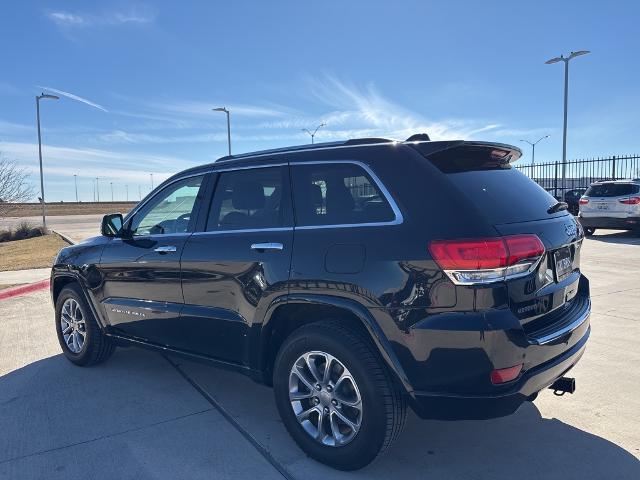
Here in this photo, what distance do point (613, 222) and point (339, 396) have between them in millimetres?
14373

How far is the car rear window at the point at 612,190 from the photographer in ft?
47.9

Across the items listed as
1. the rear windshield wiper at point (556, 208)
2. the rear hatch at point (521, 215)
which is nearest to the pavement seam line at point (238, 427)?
the rear hatch at point (521, 215)

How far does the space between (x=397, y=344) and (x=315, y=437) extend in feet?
2.85

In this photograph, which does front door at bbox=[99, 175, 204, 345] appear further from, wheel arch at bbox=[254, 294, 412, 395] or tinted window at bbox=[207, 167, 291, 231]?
wheel arch at bbox=[254, 294, 412, 395]

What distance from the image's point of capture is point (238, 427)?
356cm

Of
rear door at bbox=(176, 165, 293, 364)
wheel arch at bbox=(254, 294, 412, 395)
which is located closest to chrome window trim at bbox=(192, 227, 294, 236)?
rear door at bbox=(176, 165, 293, 364)

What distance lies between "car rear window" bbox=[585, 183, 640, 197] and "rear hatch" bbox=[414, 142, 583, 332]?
13.3m

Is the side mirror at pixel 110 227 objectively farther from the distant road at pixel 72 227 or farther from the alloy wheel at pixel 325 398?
the distant road at pixel 72 227

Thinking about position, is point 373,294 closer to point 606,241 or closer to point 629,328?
point 629,328

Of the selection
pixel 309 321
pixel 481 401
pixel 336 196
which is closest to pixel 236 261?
pixel 309 321

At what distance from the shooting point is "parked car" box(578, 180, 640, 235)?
47.3ft

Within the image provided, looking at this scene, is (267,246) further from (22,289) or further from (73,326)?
(22,289)

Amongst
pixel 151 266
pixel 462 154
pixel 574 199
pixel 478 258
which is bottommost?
pixel 151 266

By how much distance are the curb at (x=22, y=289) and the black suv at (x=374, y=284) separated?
235 inches
